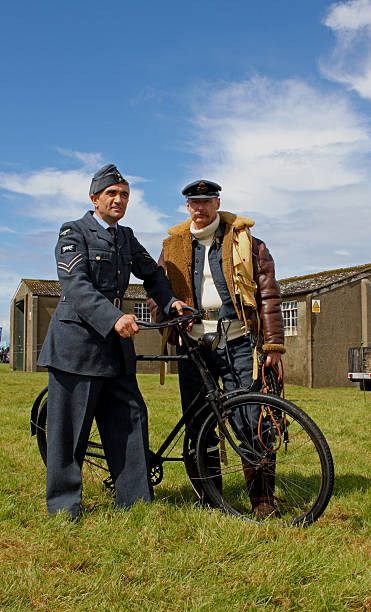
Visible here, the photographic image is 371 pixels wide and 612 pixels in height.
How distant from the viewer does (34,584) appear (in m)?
2.58

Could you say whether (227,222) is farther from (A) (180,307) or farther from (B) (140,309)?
(B) (140,309)

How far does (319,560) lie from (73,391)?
1.74 meters

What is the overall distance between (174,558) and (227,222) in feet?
7.45

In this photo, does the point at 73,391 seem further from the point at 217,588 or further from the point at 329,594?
the point at 329,594

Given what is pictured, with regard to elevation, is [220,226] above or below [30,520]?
above

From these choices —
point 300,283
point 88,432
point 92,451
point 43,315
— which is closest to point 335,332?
point 300,283

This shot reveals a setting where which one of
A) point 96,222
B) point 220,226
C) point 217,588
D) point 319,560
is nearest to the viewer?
point 217,588

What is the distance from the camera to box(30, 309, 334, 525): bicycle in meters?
3.35

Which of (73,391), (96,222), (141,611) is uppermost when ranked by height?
(96,222)

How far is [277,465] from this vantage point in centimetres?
375

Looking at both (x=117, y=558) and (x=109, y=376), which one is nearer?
(x=117, y=558)

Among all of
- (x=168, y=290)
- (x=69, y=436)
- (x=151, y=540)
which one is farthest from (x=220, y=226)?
(x=151, y=540)

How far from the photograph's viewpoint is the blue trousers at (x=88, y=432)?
3613 mm

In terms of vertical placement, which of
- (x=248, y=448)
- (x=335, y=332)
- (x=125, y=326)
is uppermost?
(x=335, y=332)
